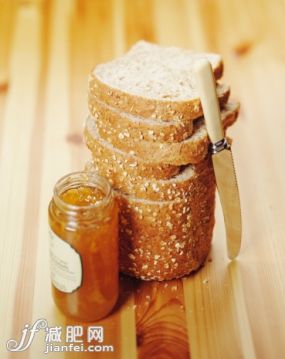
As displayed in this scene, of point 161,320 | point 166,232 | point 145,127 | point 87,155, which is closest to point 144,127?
point 145,127

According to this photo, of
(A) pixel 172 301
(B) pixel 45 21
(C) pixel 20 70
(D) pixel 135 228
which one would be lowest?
(A) pixel 172 301

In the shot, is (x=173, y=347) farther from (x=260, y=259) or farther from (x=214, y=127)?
(x=214, y=127)

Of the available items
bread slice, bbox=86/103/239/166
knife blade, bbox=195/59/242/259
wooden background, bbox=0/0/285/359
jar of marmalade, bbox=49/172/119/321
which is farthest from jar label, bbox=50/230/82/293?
knife blade, bbox=195/59/242/259

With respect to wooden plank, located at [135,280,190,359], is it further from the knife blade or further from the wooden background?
the knife blade

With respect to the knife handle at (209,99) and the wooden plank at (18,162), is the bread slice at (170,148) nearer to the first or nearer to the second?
the knife handle at (209,99)

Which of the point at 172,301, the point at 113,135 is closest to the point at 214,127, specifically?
the point at 113,135

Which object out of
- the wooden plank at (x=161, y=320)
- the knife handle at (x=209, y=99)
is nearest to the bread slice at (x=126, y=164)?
the knife handle at (x=209, y=99)

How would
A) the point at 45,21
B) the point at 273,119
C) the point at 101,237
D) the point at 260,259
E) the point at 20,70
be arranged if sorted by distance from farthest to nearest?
the point at 45,21
the point at 20,70
the point at 273,119
the point at 260,259
the point at 101,237
